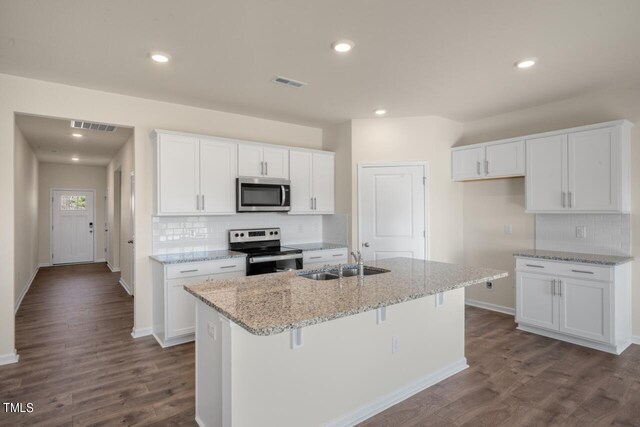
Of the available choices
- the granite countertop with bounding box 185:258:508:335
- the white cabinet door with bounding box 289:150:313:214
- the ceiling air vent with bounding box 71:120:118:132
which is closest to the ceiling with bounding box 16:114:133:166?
the ceiling air vent with bounding box 71:120:118:132

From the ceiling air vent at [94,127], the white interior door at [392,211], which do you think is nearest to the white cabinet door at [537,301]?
the white interior door at [392,211]

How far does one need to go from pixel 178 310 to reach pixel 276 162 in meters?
2.09

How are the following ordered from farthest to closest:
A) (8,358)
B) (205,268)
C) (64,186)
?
(64,186) → (205,268) → (8,358)

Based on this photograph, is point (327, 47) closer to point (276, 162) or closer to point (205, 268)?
point (276, 162)

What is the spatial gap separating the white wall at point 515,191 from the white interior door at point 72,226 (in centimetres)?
924

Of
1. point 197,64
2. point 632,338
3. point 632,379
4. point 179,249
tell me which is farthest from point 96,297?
point 632,338

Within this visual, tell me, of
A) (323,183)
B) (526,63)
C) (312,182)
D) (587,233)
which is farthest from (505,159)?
(312,182)

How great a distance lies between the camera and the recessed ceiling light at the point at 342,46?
2.65 meters

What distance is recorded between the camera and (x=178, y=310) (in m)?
3.63

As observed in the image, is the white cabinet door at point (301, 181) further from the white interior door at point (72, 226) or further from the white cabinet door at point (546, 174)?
the white interior door at point (72, 226)

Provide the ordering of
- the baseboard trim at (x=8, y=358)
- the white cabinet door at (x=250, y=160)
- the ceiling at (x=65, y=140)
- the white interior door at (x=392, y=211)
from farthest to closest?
1. the ceiling at (x=65, y=140)
2. the white interior door at (x=392, y=211)
3. the white cabinet door at (x=250, y=160)
4. the baseboard trim at (x=8, y=358)

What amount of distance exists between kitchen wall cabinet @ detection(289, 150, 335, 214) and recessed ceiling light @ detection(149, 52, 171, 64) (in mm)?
2064

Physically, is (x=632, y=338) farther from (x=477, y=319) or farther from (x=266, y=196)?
(x=266, y=196)

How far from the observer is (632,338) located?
12.0 ft
